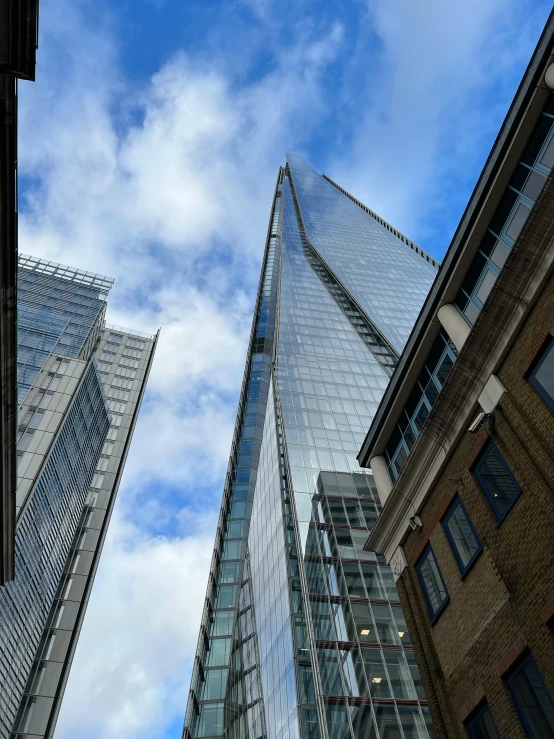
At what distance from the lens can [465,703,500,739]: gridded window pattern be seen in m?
11.2

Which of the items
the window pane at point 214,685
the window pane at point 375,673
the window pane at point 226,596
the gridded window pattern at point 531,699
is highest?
the window pane at point 226,596

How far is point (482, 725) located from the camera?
11.5m

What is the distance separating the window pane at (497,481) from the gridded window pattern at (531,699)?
295cm

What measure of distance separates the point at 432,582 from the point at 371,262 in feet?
353

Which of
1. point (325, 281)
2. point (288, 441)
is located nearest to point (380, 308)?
point (325, 281)

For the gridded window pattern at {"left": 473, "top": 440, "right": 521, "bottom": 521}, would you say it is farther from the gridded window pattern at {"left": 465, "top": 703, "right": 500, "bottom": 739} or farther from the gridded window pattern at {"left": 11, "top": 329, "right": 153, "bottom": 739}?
the gridded window pattern at {"left": 11, "top": 329, "right": 153, "bottom": 739}

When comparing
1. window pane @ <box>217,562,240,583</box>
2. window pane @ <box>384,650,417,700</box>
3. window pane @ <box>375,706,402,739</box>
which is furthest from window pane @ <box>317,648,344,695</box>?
window pane @ <box>217,562,240,583</box>

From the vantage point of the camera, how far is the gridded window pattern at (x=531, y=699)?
9.88m

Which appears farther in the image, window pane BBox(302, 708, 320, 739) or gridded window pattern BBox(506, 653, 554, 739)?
window pane BBox(302, 708, 320, 739)

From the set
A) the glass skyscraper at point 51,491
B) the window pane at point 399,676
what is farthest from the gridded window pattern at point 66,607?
the window pane at point 399,676

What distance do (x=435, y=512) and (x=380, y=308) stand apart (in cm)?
7511

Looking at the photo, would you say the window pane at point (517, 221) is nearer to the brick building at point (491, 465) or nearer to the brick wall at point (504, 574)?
the brick building at point (491, 465)

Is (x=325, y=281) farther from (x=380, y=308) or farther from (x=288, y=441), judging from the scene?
(x=288, y=441)

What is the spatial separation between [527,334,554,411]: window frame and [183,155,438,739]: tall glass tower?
1882 centimetres
